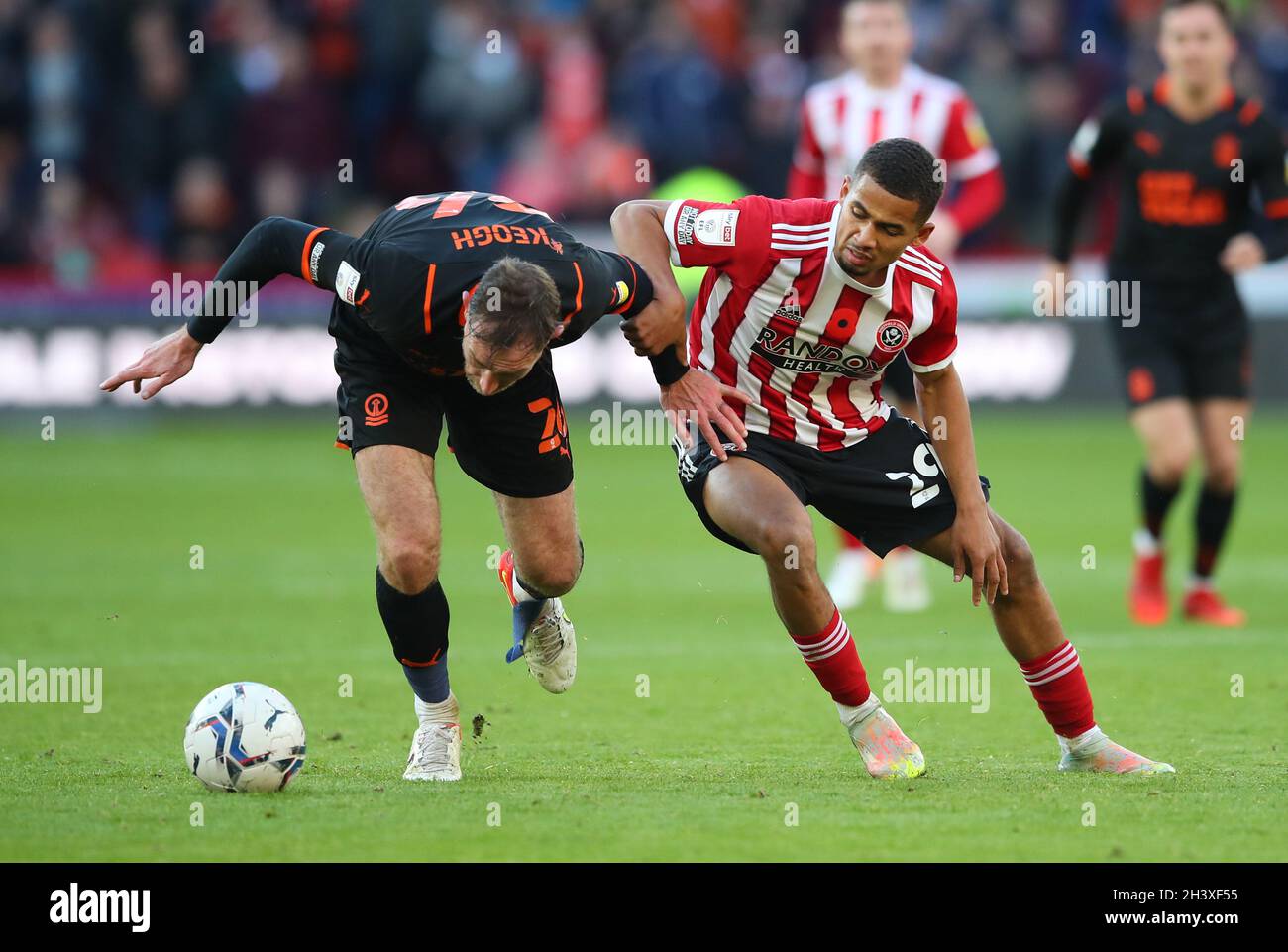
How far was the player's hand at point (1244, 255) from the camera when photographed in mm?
8875

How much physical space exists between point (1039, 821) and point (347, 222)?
14800mm

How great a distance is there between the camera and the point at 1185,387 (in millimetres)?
9461

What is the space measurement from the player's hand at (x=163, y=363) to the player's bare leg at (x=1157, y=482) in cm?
493

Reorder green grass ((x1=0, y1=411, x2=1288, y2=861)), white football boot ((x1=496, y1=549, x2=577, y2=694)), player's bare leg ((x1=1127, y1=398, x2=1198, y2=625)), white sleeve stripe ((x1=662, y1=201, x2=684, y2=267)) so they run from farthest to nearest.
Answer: player's bare leg ((x1=1127, y1=398, x2=1198, y2=625)) < white football boot ((x1=496, y1=549, x2=577, y2=694)) < white sleeve stripe ((x1=662, y1=201, x2=684, y2=267)) < green grass ((x1=0, y1=411, x2=1288, y2=861))

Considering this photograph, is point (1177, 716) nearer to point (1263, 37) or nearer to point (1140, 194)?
point (1140, 194)

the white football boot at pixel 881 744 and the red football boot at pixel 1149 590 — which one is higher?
the red football boot at pixel 1149 590

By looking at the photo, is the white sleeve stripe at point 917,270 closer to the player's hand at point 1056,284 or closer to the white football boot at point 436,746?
the white football boot at point 436,746

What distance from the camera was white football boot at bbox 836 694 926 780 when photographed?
573 cm

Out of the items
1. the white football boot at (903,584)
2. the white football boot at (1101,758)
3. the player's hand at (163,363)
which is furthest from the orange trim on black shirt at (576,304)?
the white football boot at (903,584)

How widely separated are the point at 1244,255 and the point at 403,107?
481 inches

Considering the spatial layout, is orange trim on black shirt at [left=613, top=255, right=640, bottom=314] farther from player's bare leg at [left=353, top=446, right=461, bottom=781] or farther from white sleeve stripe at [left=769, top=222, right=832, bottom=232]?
player's bare leg at [left=353, top=446, right=461, bottom=781]

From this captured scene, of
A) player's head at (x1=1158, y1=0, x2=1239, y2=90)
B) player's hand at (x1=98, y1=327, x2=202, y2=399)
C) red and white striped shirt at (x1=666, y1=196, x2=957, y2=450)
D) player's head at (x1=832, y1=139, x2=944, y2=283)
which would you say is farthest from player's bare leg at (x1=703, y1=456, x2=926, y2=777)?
player's head at (x1=1158, y1=0, x2=1239, y2=90)

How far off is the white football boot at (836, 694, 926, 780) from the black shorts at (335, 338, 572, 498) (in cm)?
128

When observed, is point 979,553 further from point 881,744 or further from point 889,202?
point 889,202
